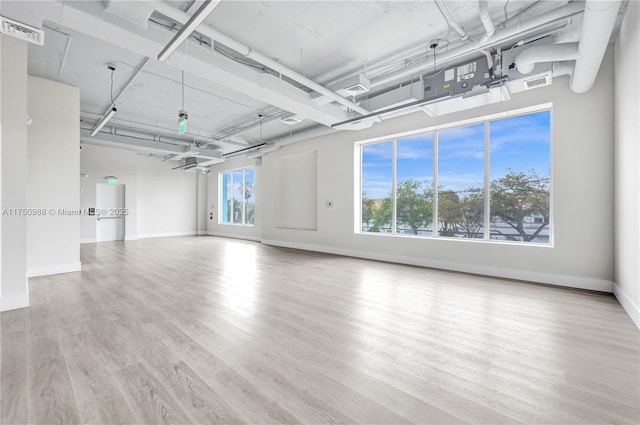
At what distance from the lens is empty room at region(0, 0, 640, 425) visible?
189 cm

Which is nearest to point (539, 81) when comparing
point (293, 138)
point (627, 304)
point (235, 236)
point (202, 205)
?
point (627, 304)

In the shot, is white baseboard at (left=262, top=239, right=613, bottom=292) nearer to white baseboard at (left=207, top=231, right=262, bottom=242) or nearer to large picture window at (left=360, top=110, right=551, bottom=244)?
large picture window at (left=360, top=110, right=551, bottom=244)

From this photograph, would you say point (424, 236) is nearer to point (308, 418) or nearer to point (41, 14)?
point (308, 418)

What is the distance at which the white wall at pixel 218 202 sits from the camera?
10.4 metres

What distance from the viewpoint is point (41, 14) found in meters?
2.88

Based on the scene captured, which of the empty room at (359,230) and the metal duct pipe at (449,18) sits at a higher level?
the metal duct pipe at (449,18)

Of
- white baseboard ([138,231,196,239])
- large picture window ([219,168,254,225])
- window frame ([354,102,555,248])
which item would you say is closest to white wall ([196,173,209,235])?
white baseboard ([138,231,196,239])

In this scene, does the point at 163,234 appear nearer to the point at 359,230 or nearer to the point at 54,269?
the point at 54,269

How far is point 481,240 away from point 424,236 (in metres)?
1.13

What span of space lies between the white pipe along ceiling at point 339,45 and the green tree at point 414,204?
1.78 metres

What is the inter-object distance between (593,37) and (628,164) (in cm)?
155

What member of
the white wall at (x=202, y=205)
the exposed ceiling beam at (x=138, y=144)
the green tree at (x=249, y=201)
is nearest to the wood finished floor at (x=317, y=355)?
the exposed ceiling beam at (x=138, y=144)

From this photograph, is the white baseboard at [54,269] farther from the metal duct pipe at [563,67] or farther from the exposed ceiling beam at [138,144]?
the metal duct pipe at [563,67]

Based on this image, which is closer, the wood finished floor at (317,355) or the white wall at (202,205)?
the wood finished floor at (317,355)
